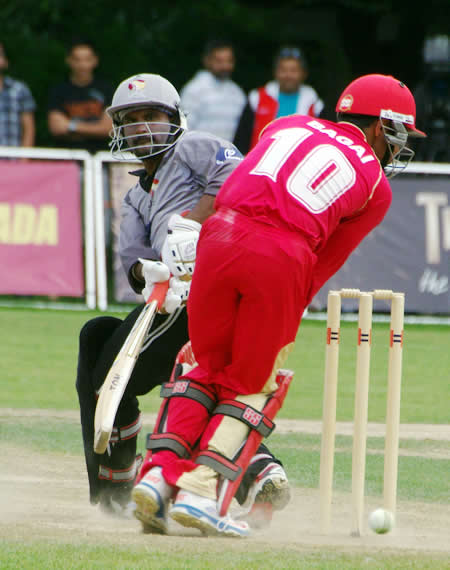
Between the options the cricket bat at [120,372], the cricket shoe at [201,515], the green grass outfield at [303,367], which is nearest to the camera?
the cricket shoe at [201,515]

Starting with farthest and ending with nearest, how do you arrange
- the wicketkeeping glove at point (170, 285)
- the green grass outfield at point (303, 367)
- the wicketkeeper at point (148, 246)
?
1. the green grass outfield at point (303, 367)
2. the wicketkeeper at point (148, 246)
3. the wicketkeeping glove at point (170, 285)

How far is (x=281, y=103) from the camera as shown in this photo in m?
12.3

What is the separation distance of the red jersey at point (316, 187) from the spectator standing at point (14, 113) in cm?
832

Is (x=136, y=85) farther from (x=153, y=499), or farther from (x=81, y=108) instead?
(x=81, y=108)

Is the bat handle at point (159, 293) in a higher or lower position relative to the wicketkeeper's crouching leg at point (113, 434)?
higher

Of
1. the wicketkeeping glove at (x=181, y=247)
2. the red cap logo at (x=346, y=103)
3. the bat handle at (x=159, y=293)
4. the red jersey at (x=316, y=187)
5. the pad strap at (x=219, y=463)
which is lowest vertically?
the pad strap at (x=219, y=463)

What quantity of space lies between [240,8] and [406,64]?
9.28 feet

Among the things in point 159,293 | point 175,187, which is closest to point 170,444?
point 159,293

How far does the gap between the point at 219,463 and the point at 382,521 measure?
2.23 feet

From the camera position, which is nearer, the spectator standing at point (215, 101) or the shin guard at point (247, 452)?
the shin guard at point (247, 452)

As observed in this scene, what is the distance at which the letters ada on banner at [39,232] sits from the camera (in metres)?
11.9

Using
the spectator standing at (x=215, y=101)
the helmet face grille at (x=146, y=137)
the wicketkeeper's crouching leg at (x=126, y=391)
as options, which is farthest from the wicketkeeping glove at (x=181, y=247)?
the spectator standing at (x=215, y=101)

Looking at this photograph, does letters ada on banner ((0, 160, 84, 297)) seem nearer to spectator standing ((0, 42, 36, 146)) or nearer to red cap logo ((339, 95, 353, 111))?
spectator standing ((0, 42, 36, 146))

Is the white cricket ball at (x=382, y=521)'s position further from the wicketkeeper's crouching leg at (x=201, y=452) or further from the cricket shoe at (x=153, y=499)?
the cricket shoe at (x=153, y=499)
